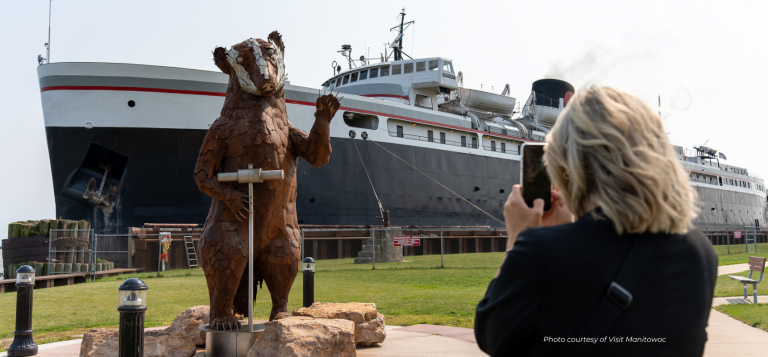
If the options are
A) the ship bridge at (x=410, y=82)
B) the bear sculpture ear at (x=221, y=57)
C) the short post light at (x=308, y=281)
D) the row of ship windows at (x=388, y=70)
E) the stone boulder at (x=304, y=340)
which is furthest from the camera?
the row of ship windows at (x=388, y=70)

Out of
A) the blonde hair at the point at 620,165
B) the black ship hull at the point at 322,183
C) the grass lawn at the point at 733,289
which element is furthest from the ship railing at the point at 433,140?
the blonde hair at the point at 620,165

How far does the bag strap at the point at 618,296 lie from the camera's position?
3.89 feet

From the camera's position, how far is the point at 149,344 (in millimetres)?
4273

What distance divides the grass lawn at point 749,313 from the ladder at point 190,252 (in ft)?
44.7

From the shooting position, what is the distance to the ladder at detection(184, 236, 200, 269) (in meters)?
16.7

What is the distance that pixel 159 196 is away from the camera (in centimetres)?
1791

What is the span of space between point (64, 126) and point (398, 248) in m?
11.1

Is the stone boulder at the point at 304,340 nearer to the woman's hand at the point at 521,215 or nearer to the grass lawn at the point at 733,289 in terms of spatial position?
the woman's hand at the point at 521,215

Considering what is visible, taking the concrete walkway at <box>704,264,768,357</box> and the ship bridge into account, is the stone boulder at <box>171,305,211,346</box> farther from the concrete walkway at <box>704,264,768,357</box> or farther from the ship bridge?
the ship bridge

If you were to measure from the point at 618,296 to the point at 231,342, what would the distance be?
11.5ft

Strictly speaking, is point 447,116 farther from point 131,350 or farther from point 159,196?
point 131,350

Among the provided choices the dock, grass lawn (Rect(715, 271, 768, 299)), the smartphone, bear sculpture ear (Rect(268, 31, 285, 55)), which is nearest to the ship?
the dock

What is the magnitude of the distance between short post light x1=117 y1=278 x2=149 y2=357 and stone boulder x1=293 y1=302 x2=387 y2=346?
158 cm

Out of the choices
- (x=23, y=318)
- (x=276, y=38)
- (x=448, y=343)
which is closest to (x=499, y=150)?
(x=448, y=343)
